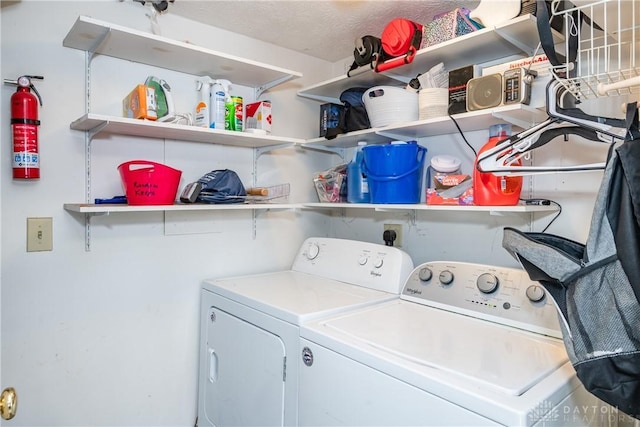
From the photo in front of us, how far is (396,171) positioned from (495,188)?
49 cm

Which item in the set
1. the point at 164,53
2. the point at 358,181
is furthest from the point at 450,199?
the point at 164,53

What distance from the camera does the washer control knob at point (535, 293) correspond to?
140 cm

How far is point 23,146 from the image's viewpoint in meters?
1.54

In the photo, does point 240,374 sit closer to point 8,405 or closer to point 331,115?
point 8,405

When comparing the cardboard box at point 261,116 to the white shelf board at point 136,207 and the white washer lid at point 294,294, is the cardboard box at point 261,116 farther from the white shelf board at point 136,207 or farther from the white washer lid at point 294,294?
the white washer lid at point 294,294

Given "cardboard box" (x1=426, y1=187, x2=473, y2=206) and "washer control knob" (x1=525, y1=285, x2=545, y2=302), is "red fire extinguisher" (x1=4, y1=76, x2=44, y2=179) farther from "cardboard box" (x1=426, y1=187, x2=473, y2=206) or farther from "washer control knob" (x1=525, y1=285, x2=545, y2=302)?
"washer control knob" (x1=525, y1=285, x2=545, y2=302)

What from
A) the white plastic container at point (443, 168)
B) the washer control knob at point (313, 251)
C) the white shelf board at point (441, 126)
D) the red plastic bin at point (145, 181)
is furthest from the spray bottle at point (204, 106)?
the white plastic container at point (443, 168)

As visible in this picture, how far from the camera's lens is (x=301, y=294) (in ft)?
5.92

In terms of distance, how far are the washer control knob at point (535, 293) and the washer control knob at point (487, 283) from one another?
0.39 ft

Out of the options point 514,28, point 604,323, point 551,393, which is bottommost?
point 551,393

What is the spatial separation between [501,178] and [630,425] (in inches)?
37.9

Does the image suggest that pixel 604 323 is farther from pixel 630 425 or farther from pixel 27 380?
pixel 27 380

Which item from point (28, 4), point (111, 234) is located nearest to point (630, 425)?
point (111, 234)

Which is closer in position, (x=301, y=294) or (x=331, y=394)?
(x=331, y=394)
